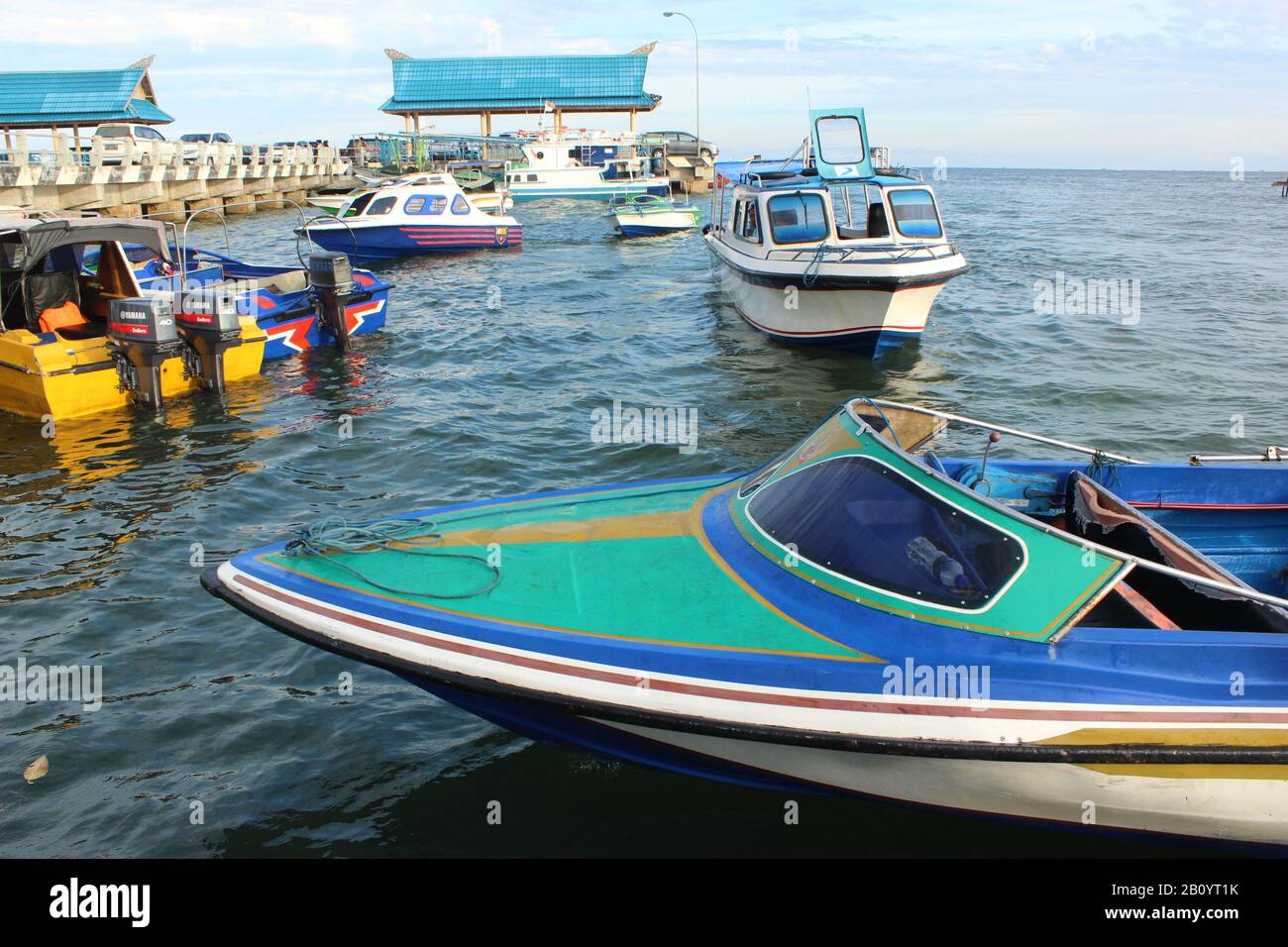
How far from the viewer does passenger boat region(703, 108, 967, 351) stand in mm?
14836

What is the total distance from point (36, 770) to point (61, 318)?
909 centimetres

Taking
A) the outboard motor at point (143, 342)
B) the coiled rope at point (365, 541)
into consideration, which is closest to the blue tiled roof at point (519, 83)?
the outboard motor at point (143, 342)

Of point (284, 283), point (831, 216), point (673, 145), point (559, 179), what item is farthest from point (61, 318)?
point (673, 145)

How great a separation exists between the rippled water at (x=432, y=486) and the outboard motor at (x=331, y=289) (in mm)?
634

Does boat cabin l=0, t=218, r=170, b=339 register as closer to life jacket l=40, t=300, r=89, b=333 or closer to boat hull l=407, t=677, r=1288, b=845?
life jacket l=40, t=300, r=89, b=333

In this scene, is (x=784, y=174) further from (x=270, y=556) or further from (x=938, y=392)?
(x=270, y=556)

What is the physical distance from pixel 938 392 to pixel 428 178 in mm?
19557

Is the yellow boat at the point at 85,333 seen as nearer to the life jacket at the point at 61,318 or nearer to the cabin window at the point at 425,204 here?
the life jacket at the point at 61,318

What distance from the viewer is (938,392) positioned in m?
14.3

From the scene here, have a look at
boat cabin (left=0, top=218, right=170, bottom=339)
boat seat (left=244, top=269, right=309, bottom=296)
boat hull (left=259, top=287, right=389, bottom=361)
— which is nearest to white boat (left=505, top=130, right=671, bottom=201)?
boat hull (left=259, top=287, right=389, bottom=361)

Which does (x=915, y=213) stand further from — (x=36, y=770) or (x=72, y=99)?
(x=72, y=99)

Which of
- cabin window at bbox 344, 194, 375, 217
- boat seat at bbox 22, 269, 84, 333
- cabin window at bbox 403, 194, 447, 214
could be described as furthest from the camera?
cabin window at bbox 344, 194, 375, 217

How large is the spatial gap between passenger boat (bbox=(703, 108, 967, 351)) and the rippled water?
2.26ft

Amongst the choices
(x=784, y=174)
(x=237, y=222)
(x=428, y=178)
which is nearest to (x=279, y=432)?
(x=784, y=174)
